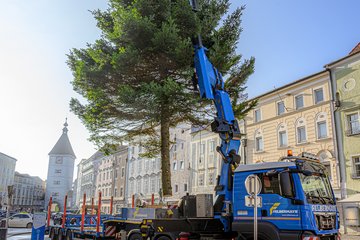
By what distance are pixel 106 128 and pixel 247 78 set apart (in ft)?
25.1

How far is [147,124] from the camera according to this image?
17781 millimetres

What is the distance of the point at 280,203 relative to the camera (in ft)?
29.6

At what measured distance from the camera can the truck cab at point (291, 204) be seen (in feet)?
28.5

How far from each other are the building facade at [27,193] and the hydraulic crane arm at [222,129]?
388 feet

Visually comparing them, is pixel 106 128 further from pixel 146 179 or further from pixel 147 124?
pixel 146 179

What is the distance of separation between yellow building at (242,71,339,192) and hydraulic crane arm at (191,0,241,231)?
15656 mm

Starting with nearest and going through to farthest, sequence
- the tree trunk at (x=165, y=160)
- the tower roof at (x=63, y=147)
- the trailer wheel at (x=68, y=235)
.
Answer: the tree trunk at (x=165, y=160), the trailer wheel at (x=68, y=235), the tower roof at (x=63, y=147)

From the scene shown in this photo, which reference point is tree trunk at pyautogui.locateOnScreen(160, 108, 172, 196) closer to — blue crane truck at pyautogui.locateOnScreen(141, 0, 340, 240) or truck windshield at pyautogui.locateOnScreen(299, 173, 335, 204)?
blue crane truck at pyautogui.locateOnScreen(141, 0, 340, 240)

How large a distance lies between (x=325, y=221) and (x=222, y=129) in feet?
13.7

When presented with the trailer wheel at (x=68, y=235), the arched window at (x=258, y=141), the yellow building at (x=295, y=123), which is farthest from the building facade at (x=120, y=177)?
the trailer wheel at (x=68, y=235)

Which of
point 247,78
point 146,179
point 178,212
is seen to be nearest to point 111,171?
point 146,179

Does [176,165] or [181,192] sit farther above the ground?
[176,165]

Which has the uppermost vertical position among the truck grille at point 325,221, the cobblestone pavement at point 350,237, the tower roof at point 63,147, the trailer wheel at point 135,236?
the tower roof at point 63,147

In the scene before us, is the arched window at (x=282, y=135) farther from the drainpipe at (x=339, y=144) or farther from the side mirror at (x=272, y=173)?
the side mirror at (x=272, y=173)
